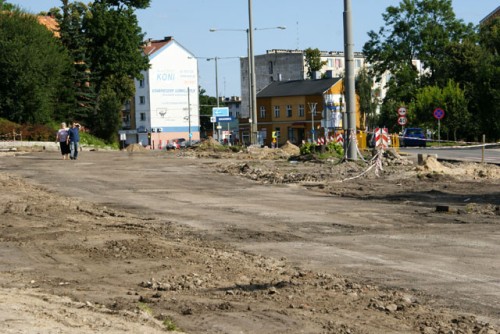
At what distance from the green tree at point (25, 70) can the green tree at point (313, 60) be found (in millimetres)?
77695

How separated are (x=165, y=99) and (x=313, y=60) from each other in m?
25.6

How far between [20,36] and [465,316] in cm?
5725

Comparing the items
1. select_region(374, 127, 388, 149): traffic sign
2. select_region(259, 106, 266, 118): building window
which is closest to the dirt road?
select_region(374, 127, 388, 149): traffic sign

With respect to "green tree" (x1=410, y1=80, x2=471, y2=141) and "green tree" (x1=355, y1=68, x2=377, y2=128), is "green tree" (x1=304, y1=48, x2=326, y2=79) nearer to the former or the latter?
"green tree" (x1=355, y1=68, x2=377, y2=128)

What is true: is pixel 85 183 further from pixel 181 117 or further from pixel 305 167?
pixel 181 117

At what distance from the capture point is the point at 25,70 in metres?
60.6

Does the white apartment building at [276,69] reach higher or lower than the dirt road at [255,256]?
higher

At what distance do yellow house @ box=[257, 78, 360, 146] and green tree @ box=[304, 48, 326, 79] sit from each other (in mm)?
17072

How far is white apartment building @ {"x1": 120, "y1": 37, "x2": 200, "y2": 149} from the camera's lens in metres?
129

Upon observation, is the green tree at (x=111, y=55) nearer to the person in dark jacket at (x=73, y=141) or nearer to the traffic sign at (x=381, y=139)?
the person in dark jacket at (x=73, y=141)

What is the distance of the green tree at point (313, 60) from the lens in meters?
139

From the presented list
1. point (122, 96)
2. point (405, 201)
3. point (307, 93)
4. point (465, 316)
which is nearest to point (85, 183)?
point (405, 201)

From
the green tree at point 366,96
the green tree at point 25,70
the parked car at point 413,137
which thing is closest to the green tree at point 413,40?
the green tree at point 366,96

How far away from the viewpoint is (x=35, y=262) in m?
11.8
